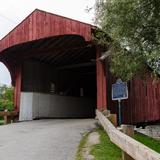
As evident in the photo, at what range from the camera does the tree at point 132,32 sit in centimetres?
1189

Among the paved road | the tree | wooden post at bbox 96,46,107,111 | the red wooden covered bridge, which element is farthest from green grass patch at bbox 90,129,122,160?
the red wooden covered bridge

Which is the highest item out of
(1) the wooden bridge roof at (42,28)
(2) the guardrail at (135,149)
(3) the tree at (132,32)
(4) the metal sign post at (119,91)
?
(1) the wooden bridge roof at (42,28)

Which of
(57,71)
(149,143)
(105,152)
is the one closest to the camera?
(105,152)

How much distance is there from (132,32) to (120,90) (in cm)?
187

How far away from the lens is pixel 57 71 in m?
22.3

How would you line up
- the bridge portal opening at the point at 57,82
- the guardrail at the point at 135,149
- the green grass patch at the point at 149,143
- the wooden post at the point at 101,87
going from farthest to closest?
the bridge portal opening at the point at 57,82, the wooden post at the point at 101,87, the green grass patch at the point at 149,143, the guardrail at the point at 135,149

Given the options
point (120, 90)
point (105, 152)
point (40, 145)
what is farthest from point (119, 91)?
point (105, 152)

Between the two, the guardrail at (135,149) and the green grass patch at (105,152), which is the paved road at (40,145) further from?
the guardrail at (135,149)

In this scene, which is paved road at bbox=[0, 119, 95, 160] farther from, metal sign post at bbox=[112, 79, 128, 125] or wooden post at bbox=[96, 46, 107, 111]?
wooden post at bbox=[96, 46, 107, 111]

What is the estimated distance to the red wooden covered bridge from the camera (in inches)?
620

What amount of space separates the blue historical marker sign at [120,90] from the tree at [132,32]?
1192 millimetres

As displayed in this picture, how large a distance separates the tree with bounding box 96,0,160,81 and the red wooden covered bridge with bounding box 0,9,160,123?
1.59 m

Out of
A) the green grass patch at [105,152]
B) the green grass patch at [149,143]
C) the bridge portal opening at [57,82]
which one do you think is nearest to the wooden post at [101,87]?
the bridge portal opening at [57,82]

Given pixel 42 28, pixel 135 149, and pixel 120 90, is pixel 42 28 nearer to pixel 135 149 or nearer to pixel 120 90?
pixel 120 90
